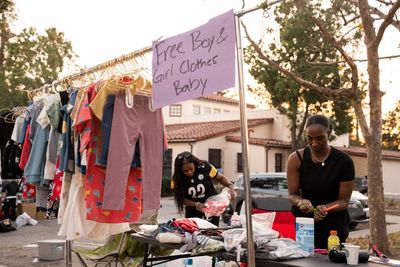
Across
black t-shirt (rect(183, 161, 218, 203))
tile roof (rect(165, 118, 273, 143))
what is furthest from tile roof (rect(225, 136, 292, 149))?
black t-shirt (rect(183, 161, 218, 203))

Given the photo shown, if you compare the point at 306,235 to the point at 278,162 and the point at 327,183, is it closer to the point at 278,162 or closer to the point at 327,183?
the point at 327,183

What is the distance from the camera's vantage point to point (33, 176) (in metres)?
4.51

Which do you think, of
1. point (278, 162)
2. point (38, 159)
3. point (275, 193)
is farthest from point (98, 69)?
point (278, 162)

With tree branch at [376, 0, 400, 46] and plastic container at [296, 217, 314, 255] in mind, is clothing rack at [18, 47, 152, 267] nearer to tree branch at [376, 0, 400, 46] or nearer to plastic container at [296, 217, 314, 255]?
plastic container at [296, 217, 314, 255]

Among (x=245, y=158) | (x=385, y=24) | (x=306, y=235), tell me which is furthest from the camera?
Answer: (x=385, y=24)

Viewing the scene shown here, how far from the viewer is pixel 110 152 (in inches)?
134

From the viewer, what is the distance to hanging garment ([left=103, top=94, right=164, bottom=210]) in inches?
134

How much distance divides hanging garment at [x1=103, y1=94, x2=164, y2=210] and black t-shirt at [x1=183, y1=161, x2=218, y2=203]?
1756 mm

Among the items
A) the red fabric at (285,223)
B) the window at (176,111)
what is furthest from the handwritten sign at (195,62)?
the window at (176,111)

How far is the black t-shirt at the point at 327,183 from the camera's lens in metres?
3.24

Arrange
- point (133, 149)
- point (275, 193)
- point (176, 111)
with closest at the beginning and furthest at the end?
point (133, 149) < point (275, 193) < point (176, 111)

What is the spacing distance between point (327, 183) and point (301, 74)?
696 inches

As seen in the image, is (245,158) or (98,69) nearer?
(245,158)

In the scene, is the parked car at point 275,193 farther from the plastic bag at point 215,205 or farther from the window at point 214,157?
the window at point 214,157
